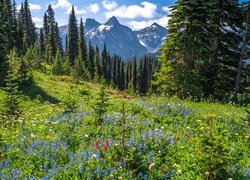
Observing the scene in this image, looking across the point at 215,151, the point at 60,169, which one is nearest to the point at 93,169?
the point at 60,169

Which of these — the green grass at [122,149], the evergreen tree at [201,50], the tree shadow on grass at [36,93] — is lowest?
the tree shadow on grass at [36,93]

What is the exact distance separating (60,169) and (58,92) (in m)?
19.7

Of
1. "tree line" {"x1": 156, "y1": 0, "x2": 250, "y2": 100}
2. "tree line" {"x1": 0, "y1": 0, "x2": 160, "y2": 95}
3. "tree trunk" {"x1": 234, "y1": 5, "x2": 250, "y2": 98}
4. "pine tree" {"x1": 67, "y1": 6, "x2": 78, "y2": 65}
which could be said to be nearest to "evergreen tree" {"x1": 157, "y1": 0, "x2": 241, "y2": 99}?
"tree line" {"x1": 156, "y1": 0, "x2": 250, "y2": 100}

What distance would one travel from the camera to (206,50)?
20.6m

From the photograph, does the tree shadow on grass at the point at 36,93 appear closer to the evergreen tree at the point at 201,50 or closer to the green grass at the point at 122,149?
the evergreen tree at the point at 201,50

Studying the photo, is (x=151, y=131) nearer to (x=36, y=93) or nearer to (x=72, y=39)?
(x=36, y=93)

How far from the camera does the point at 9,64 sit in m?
25.0

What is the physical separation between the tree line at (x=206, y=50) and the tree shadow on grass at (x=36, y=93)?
27.4 feet

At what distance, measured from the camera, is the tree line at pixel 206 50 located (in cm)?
2016

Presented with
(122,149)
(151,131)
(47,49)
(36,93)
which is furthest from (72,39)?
(122,149)

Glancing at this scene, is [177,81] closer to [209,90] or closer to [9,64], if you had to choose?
[209,90]

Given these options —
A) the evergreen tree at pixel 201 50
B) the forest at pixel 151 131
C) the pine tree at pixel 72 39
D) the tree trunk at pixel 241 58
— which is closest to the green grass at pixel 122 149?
the forest at pixel 151 131

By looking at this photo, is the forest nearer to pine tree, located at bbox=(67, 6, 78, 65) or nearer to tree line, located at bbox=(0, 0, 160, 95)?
tree line, located at bbox=(0, 0, 160, 95)

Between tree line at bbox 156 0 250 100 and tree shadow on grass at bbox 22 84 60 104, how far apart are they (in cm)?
834
